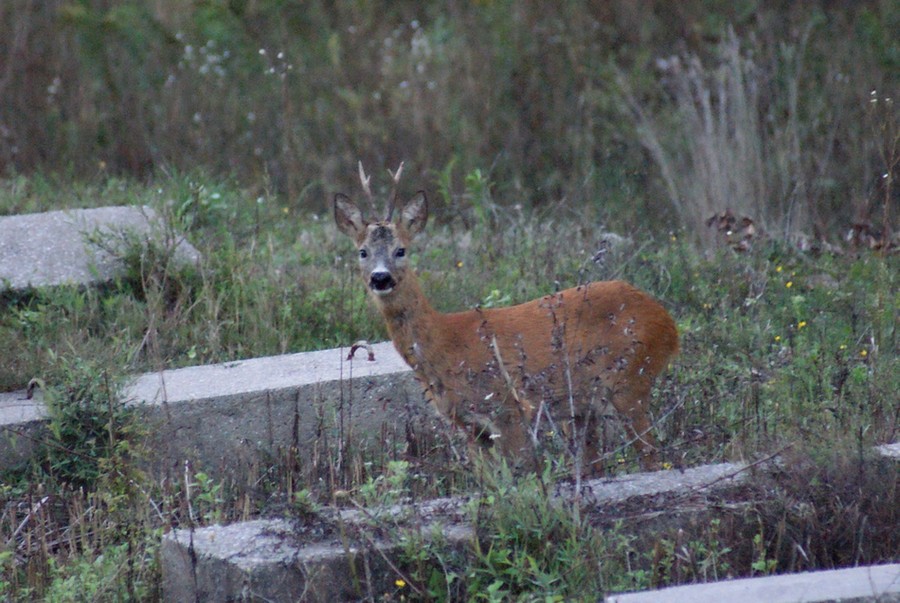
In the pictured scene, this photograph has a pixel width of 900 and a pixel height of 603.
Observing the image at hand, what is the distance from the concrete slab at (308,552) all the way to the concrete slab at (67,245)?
11.1 ft

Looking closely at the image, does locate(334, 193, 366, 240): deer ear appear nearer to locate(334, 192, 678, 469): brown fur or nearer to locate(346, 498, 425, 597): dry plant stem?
locate(334, 192, 678, 469): brown fur

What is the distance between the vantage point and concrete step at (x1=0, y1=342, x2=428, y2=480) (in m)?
5.65

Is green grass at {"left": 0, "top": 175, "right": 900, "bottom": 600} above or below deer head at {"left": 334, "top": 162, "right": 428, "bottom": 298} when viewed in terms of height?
below

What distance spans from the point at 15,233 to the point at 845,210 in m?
6.37

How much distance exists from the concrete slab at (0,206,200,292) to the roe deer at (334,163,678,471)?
1.93m

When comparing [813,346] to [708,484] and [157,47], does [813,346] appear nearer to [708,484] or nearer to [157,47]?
[708,484]

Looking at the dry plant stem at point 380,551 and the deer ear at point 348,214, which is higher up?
the deer ear at point 348,214

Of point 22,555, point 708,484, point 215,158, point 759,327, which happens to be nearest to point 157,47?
point 215,158

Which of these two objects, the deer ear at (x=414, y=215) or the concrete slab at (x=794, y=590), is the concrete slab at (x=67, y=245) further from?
the concrete slab at (x=794, y=590)

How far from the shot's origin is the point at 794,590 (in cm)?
355

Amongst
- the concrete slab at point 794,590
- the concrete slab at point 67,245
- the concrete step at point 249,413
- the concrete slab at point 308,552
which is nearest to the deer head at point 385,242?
the concrete step at point 249,413

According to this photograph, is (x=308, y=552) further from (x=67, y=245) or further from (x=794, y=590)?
(x=67, y=245)

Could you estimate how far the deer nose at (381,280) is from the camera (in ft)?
19.7

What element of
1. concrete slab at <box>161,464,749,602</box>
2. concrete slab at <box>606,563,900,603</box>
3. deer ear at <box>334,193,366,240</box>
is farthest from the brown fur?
concrete slab at <box>606,563,900,603</box>
